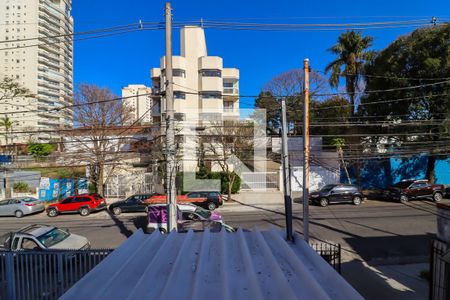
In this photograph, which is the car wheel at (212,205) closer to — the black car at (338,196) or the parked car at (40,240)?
the black car at (338,196)

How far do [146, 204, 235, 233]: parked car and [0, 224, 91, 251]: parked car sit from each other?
11.0ft

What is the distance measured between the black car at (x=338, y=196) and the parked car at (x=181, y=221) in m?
9.50

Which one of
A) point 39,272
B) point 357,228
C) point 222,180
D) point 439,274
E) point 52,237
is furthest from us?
point 222,180

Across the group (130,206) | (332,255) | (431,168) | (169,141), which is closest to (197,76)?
(130,206)

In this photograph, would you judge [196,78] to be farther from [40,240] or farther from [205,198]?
[40,240]

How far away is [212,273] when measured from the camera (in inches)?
129

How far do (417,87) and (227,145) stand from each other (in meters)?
13.8

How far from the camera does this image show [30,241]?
29.5 ft

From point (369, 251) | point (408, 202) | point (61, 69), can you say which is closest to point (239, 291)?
point (369, 251)

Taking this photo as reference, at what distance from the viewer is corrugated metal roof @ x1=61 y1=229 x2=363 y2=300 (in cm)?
275

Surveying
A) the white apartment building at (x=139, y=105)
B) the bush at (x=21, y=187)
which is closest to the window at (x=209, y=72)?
the white apartment building at (x=139, y=105)

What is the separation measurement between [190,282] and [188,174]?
74.9 feet

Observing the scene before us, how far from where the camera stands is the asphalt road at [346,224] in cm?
1084

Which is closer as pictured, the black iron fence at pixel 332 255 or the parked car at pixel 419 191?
the black iron fence at pixel 332 255
